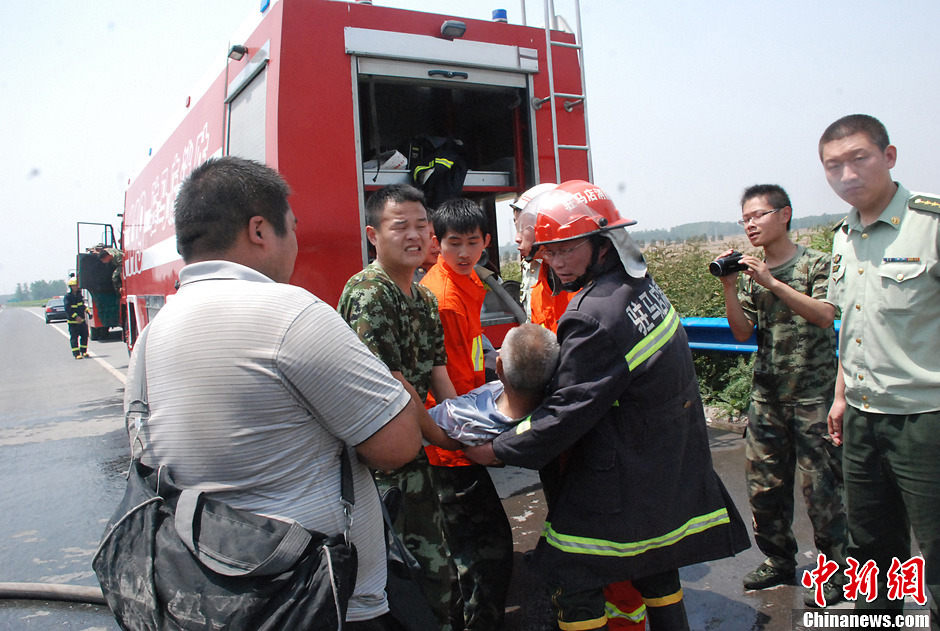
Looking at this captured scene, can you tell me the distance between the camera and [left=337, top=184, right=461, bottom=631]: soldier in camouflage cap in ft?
7.19

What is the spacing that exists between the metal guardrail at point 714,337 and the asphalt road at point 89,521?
757 millimetres

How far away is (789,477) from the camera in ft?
9.56

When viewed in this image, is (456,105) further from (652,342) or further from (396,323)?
(652,342)

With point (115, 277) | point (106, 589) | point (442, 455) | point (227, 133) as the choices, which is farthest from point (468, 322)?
point (115, 277)

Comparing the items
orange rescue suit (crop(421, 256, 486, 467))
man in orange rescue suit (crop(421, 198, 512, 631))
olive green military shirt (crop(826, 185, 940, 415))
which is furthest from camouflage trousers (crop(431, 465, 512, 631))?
olive green military shirt (crop(826, 185, 940, 415))

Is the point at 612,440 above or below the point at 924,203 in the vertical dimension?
below

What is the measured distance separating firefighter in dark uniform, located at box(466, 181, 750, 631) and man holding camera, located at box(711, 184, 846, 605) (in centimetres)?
96

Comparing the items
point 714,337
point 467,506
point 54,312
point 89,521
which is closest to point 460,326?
point 467,506

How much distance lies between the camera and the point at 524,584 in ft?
10.2

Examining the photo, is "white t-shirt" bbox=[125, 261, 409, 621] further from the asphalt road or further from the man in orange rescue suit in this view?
the asphalt road

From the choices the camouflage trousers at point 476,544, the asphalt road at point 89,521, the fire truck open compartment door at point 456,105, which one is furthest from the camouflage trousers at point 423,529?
the fire truck open compartment door at point 456,105

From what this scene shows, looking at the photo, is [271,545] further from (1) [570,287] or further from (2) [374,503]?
(1) [570,287]

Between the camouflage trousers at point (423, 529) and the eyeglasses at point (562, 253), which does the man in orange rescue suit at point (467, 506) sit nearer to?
the camouflage trousers at point (423, 529)

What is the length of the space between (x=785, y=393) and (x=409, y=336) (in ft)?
5.79
